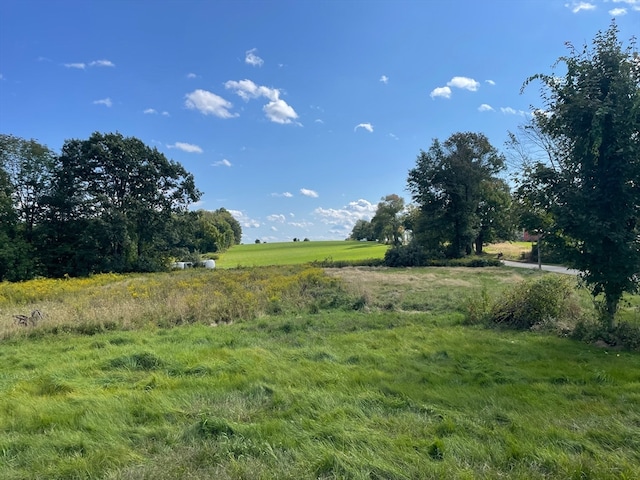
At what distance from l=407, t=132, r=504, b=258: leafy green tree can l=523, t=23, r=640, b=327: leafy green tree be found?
3438cm

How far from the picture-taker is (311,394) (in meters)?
5.14

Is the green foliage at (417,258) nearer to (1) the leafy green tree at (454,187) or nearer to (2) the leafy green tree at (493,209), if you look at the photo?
(1) the leafy green tree at (454,187)

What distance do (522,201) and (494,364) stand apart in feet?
18.9

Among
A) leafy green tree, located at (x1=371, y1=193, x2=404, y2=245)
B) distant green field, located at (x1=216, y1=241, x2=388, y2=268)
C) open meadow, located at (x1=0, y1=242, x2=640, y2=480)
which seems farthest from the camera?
leafy green tree, located at (x1=371, y1=193, x2=404, y2=245)

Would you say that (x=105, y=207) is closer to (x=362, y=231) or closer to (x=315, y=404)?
(x=315, y=404)

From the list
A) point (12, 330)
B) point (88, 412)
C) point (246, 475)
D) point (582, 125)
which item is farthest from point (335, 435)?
point (12, 330)

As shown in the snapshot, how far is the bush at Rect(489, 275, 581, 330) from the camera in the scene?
10.2 meters

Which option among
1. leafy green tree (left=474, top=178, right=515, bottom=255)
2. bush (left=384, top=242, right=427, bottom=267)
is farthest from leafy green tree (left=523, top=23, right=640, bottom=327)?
leafy green tree (left=474, top=178, right=515, bottom=255)

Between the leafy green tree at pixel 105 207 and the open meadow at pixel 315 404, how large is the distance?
25797 mm

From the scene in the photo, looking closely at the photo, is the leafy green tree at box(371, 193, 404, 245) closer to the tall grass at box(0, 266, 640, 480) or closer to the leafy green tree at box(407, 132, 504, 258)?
the leafy green tree at box(407, 132, 504, 258)

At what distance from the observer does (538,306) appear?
33.7ft

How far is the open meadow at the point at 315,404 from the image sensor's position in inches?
135

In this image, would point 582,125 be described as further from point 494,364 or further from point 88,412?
point 88,412

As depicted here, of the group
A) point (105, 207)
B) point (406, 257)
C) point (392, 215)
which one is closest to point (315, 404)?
point (105, 207)
